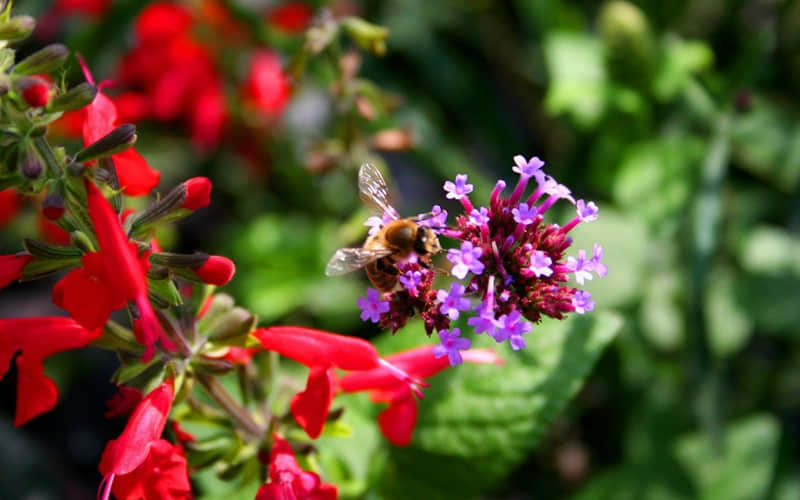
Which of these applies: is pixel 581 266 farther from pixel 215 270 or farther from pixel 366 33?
pixel 366 33

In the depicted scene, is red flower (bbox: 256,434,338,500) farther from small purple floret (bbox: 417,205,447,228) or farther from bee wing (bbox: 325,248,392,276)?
small purple floret (bbox: 417,205,447,228)

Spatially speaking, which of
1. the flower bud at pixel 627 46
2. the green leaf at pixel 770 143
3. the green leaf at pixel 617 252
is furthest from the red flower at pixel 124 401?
the green leaf at pixel 770 143

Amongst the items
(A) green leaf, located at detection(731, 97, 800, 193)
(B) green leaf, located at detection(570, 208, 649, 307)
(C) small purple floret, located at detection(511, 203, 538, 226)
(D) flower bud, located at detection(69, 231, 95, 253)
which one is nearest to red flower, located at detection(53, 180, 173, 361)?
(D) flower bud, located at detection(69, 231, 95, 253)

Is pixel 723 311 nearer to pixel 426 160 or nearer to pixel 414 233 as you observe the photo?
pixel 426 160

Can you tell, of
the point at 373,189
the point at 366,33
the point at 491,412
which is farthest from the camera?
the point at 366,33

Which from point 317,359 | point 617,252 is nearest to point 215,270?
point 317,359
